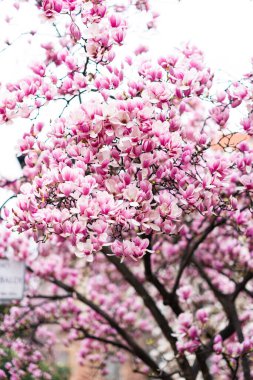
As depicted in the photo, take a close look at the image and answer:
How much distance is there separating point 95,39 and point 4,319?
4.62 metres

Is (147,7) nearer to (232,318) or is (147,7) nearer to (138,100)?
(138,100)

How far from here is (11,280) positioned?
531 centimetres

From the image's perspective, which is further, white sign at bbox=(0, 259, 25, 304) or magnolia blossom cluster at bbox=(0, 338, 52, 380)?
magnolia blossom cluster at bbox=(0, 338, 52, 380)

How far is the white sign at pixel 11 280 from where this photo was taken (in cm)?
526

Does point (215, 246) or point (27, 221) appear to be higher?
point (215, 246)

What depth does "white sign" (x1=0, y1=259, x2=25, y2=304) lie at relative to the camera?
5.26 m

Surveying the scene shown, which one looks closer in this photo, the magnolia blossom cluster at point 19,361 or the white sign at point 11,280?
the white sign at point 11,280

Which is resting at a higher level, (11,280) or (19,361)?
(11,280)

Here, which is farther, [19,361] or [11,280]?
[19,361]

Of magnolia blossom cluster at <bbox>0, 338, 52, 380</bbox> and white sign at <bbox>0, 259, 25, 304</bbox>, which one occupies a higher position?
white sign at <bbox>0, 259, 25, 304</bbox>

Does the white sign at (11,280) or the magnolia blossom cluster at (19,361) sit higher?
the white sign at (11,280)

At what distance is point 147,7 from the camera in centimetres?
513

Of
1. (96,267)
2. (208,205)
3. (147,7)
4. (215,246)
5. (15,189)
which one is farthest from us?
(96,267)

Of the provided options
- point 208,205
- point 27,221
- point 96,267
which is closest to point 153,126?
point 208,205
